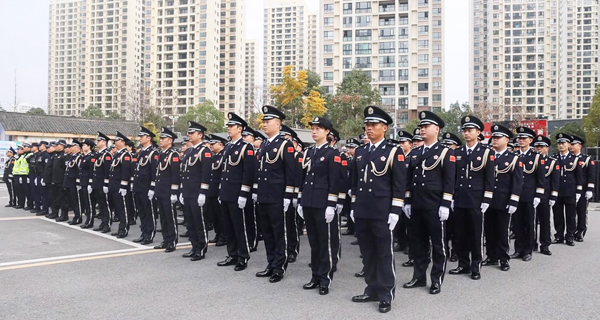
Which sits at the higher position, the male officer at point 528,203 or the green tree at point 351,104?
the green tree at point 351,104

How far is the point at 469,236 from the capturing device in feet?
22.1

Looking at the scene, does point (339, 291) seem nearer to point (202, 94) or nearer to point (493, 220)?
point (493, 220)

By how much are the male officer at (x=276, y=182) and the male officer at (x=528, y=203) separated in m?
4.09

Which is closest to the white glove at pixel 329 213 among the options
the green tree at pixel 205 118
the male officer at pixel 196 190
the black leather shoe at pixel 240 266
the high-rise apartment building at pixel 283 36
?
the black leather shoe at pixel 240 266

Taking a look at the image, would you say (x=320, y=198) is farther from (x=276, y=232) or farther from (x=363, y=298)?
(x=363, y=298)

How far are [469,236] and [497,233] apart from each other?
2.61 ft

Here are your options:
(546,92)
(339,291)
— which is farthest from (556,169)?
(546,92)

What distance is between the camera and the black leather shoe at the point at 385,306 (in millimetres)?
4988

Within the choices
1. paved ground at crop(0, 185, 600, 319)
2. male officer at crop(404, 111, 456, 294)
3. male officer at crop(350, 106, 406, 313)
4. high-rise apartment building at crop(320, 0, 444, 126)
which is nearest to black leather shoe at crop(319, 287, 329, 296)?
paved ground at crop(0, 185, 600, 319)

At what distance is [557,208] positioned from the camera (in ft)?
31.6

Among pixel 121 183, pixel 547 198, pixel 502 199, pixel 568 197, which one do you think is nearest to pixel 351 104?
pixel 568 197

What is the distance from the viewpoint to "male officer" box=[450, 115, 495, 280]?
6582 millimetres

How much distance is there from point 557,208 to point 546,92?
114141mm

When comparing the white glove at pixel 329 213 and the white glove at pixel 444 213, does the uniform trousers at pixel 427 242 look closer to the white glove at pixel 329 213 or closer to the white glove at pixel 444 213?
the white glove at pixel 444 213
